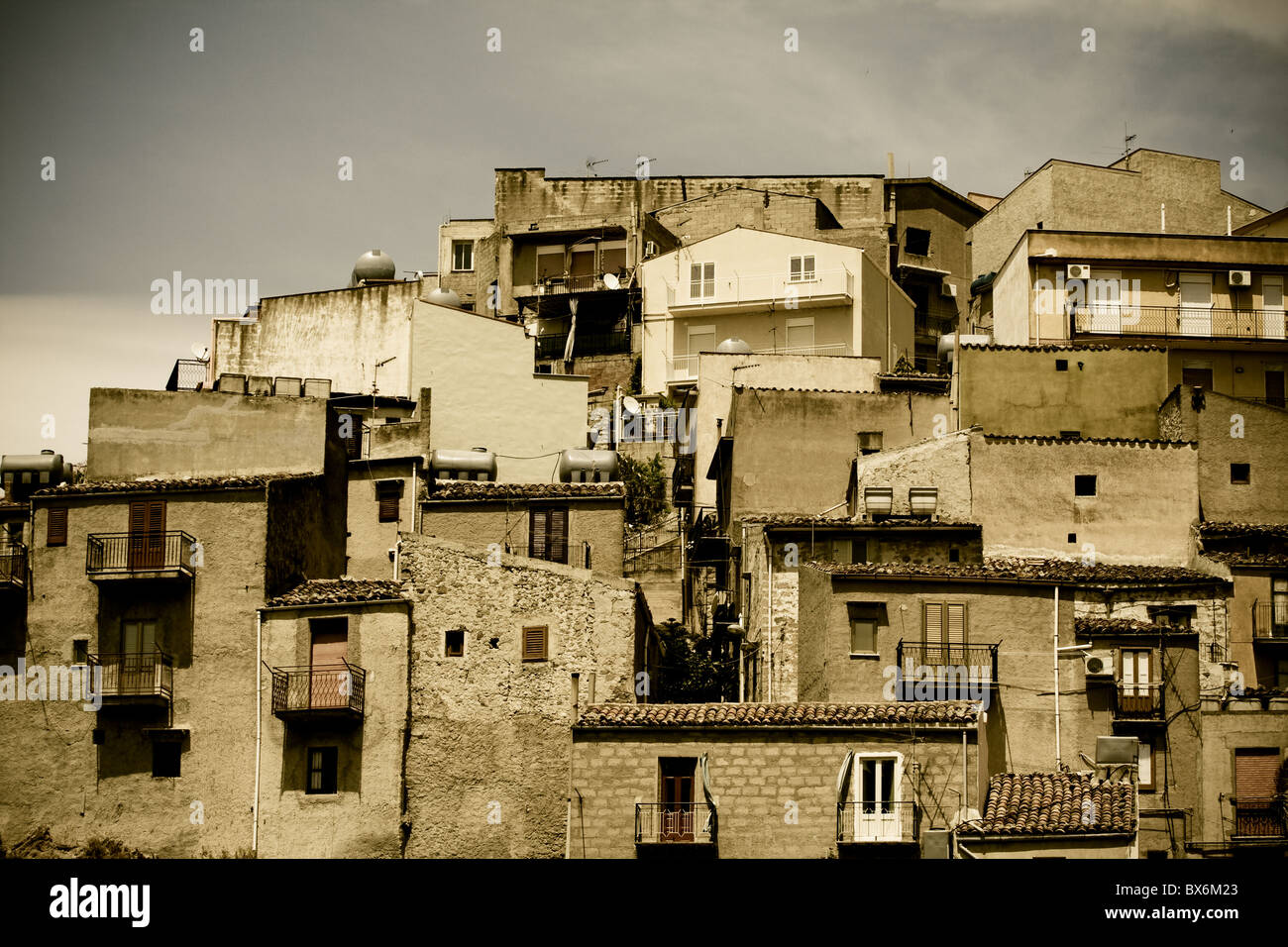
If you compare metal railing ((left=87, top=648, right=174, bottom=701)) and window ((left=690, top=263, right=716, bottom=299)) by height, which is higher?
window ((left=690, top=263, right=716, bottom=299))

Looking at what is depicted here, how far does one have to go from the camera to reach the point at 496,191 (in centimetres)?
7875

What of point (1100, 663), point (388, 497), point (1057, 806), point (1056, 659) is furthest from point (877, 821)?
point (388, 497)

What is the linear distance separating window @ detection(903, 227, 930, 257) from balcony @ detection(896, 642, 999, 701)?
43304 mm

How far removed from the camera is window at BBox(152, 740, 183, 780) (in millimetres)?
40406

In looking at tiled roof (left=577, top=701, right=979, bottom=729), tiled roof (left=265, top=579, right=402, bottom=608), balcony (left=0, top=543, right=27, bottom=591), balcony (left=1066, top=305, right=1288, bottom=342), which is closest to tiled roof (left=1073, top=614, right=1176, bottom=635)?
tiled roof (left=577, top=701, right=979, bottom=729)

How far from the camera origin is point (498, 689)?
129 ft

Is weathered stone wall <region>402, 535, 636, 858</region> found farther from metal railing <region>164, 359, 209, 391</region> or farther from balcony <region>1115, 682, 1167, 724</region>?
metal railing <region>164, 359, 209, 391</region>

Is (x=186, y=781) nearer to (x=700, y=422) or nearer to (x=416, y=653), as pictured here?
(x=416, y=653)

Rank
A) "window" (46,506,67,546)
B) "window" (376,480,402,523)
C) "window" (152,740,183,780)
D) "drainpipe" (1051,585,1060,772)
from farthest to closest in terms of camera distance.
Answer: "window" (376,480,402,523)
"window" (46,506,67,546)
"window" (152,740,183,780)
"drainpipe" (1051,585,1060,772)

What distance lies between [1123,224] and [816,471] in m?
24.8

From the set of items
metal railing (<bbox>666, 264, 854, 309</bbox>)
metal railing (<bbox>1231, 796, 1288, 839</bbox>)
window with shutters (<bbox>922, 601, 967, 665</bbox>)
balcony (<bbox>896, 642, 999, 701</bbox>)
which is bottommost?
metal railing (<bbox>1231, 796, 1288, 839</bbox>)

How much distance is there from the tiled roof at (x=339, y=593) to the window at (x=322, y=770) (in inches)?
123

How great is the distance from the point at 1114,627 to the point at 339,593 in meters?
16.6

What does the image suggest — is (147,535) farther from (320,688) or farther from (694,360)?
(694,360)
